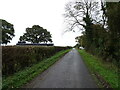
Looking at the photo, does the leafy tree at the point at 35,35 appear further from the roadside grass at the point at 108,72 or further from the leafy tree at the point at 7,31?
the roadside grass at the point at 108,72

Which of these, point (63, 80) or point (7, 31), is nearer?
point (63, 80)

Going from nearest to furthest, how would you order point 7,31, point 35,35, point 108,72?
point 108,72 → point 7,31 → point 35,35

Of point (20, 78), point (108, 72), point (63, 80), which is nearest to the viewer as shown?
point (63, 80)

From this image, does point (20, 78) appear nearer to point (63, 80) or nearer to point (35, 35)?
point (63, 80)

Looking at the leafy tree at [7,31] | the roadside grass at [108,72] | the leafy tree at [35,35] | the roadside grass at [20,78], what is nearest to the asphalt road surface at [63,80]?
the roadside grass at [20,78]

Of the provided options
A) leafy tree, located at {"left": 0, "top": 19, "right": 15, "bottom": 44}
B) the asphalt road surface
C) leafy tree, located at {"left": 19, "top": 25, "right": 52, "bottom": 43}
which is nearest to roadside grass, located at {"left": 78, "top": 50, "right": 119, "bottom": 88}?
the asphalt road surface

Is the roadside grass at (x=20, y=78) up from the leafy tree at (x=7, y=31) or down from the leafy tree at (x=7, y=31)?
down

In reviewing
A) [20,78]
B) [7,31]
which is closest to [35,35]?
[7,31]

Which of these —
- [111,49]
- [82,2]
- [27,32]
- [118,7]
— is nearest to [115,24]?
[118,7]

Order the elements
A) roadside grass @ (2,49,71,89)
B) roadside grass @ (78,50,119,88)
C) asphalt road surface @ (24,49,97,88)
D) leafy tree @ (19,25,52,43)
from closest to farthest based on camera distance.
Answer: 1. asphalt road surface @ (24,49,97,88)
2. roadside grass @ (2,49,71,89)
3. roadside grass @ (78,50,119,88)
4. leafy tree @ (19,25,52,43)

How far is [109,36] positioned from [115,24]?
125cm

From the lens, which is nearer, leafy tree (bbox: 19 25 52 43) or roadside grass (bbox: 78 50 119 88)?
roadside grass (bbox: 78 50 119 88)

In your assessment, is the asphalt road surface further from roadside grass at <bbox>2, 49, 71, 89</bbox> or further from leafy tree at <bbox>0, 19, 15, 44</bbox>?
leafy tree at <bbox>0, 19, 15, 44</bbox>

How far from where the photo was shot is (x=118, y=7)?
8719 mm
